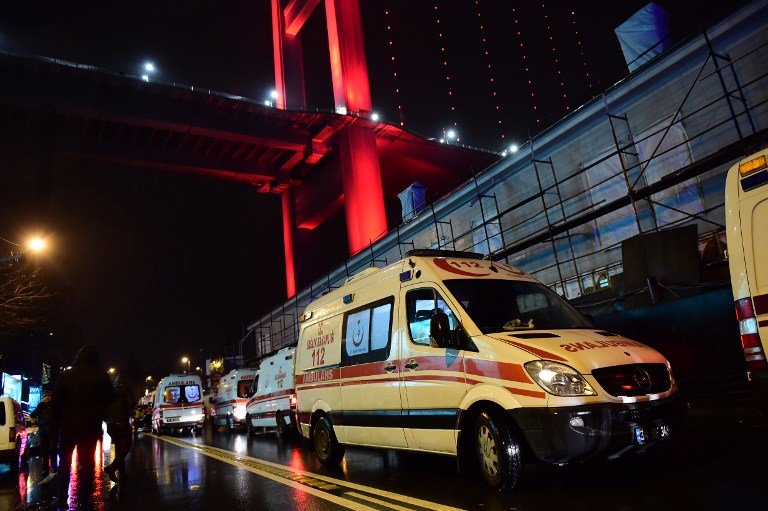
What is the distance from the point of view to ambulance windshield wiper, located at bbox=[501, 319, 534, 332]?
17.4 feet

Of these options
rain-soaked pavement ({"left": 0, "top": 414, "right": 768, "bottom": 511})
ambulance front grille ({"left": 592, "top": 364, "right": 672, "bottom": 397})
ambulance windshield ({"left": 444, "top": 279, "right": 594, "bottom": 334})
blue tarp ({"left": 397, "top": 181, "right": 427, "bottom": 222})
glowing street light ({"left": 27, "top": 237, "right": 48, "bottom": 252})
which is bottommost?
rain-soaked pavement ({"left": 0, "top": 414, "right": 768, "bottom": 511})

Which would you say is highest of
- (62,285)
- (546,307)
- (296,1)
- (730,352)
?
(296,1)

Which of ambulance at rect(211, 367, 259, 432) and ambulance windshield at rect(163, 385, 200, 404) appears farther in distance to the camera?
ambulance windshield at rect(163, 385, 200, 404)

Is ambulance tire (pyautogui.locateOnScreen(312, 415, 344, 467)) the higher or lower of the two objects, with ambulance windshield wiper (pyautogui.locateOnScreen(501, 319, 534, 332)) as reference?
lower

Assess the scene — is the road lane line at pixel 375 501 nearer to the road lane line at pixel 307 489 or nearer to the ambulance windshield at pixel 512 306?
the road lane line at pixel 307 489

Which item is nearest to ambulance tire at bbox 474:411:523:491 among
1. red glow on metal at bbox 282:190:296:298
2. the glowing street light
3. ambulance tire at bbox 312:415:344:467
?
ambulance tire at bbox 312:415:344:467

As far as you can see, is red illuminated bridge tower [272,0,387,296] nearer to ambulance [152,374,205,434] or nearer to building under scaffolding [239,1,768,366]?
ambulance [152,374,205,434]

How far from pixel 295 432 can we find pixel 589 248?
9776 mm

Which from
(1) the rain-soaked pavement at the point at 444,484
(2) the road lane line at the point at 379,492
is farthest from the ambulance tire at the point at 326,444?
(2) the road lane line at the point at 379,492

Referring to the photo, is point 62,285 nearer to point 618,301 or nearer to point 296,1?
point 296,1

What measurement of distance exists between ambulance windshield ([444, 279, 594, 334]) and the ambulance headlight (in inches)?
28.0

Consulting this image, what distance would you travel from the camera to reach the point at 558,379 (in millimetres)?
4520

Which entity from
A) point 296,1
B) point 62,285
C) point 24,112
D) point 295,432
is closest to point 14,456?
point 295,432

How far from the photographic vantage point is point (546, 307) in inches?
239
